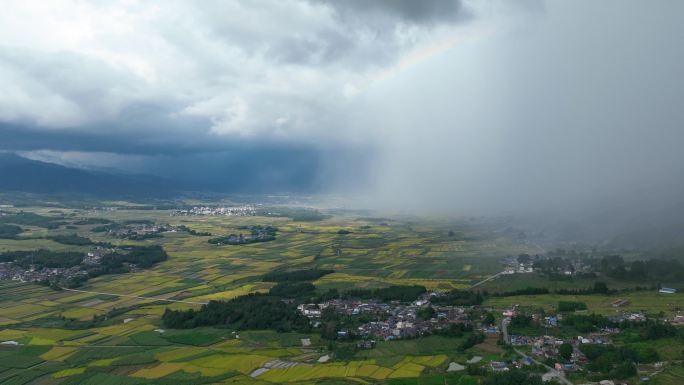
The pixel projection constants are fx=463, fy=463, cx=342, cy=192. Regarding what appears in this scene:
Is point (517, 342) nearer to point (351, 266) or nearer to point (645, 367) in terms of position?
point (645, 367)

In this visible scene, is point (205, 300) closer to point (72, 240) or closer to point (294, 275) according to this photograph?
point (294, 275)

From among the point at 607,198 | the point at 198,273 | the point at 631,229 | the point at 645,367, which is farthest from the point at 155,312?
the point at 607,198

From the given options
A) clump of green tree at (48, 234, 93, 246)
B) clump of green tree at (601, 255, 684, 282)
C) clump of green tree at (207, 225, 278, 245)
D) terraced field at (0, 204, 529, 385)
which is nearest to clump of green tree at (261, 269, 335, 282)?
terraced field at (0, 204, 529, 385)

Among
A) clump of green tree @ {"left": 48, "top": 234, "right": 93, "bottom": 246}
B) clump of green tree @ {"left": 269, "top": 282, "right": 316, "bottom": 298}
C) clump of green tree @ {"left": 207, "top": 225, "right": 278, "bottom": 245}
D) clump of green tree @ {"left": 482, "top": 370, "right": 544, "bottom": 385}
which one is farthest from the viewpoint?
clump of green tree @ {"left": 207, "top": 225, "right": 278, "bottom": 245}

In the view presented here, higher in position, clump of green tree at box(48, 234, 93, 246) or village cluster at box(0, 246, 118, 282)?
clump of green tree at box(48, 234, 93, 246)

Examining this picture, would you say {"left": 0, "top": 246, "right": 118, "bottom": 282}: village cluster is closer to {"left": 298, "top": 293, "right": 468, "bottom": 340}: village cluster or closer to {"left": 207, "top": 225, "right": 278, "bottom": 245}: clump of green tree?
{"left": 207, "top": 225, "right": 278, "bottom": 245}: clump of green tree

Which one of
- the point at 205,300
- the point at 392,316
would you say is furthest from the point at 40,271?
the point at 392,316
